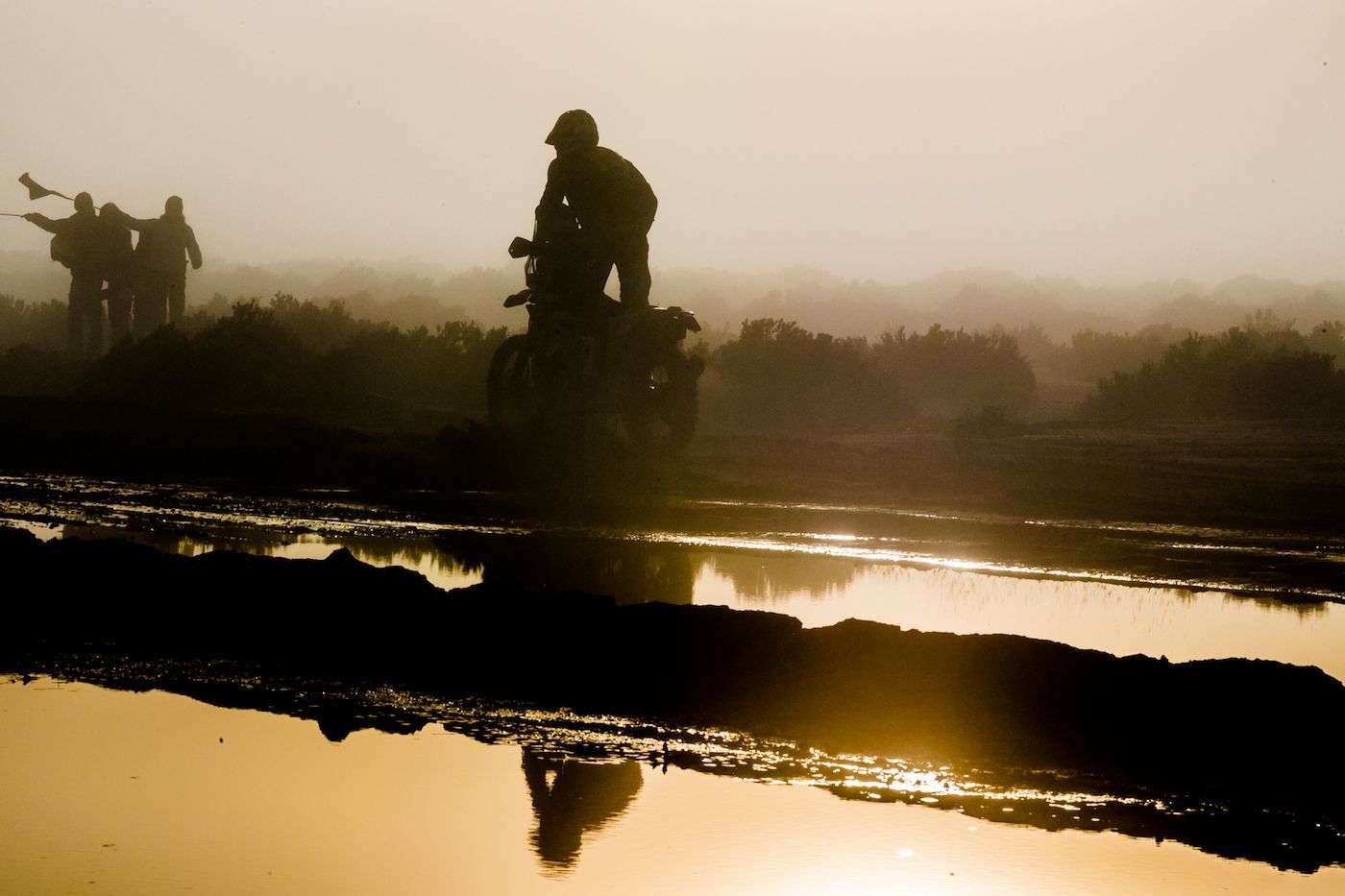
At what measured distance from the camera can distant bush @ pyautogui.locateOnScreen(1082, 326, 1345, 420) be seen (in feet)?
107

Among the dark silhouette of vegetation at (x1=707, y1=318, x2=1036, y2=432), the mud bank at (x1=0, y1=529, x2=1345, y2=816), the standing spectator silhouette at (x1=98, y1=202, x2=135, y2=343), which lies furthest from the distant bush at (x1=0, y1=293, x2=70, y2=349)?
the mud bank at (x1=0, y1=529, x2=1345, y2=816)

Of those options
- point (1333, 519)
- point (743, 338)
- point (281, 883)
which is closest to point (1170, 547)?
point (1333, 519)

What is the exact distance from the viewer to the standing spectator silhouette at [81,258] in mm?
36469

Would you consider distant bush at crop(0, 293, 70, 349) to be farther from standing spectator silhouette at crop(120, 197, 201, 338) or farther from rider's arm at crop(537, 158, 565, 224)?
rider's arm at crop(537, 158, 565, 224)

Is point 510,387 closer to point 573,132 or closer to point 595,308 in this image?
point 595,308

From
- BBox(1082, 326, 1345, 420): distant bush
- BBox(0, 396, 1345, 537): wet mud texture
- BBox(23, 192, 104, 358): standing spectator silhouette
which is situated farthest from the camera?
BBox(23, 192, 104, 358): standing spectator silhouette

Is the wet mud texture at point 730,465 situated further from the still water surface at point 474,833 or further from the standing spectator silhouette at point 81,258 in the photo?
the still water surface at point 474,833

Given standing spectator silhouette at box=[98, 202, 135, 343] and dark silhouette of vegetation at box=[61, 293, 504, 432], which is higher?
standing spectator silhouette at box=[98, 202, 135, 343]

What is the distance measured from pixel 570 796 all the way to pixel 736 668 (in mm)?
2182

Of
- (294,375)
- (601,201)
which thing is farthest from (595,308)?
(294,375)

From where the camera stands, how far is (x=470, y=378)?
33312 mm

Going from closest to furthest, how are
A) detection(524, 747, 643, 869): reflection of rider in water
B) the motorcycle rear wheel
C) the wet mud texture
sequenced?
detection(524, 747, 643, 869): reflection of rider in water < the wet mud texture < the motorcycle rear wheel

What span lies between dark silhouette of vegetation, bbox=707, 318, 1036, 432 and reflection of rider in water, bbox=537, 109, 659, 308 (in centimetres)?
1197

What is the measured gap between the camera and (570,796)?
621 centimetres
